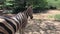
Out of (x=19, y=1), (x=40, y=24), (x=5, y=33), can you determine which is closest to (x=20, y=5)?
(x=19, y=1)

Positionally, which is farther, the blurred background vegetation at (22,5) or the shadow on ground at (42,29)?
the blurred background vegetation at (22,5)

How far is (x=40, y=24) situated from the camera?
21.8 ft

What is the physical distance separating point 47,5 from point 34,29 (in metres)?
4.32

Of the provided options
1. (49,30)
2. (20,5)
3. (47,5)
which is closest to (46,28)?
(49,30)

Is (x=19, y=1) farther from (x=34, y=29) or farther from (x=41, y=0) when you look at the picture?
(x=34, y=29)

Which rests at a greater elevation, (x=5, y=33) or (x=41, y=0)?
(x=5, y=33)

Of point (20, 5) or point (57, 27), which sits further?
point (20, 5)

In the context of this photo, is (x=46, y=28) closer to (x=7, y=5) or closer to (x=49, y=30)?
(x=49, y=30)

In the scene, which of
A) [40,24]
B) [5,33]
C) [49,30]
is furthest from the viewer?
[40,24]

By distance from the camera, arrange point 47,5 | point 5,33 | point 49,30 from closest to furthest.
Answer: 1. point 5,33
2. point 49,30
3. point 47,5

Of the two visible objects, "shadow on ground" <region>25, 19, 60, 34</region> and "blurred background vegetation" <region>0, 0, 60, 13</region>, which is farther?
"blurred background vegetation" <region>0, 0, 60, 13</region>

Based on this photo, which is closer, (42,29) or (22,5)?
(42,29)

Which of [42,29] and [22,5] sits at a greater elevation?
[22,5]

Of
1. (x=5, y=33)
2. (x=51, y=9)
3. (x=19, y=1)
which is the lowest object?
(x=51, y=9)
